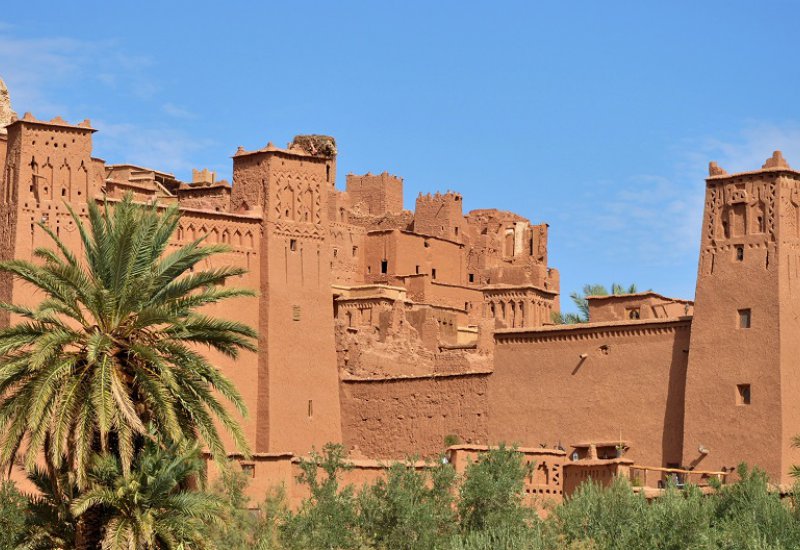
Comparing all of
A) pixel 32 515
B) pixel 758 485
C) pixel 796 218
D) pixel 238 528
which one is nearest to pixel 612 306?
pixel 796 218

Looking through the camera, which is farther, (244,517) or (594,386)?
(594,386)

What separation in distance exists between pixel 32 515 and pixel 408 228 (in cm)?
3487

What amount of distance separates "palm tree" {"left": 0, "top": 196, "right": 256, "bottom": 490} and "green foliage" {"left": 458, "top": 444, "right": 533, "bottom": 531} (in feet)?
17.1

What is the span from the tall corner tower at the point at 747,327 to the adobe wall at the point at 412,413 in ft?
15.5

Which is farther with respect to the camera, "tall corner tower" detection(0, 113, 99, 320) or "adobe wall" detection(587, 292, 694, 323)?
"adobe wall" detection(587, 292, 694, 323)

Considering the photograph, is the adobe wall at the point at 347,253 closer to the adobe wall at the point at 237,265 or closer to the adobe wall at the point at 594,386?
the adobe wall at the point at 237,265

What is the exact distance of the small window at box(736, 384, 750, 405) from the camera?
3569cm

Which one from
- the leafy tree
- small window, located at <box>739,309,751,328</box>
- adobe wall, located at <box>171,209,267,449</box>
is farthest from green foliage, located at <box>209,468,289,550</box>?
small window, located at <box>739,309,751,328</box>

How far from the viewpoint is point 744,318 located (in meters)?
36.2

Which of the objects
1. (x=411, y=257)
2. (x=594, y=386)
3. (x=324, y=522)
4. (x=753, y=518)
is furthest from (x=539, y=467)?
(x=411, y=257)

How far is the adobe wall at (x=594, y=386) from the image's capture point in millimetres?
36531

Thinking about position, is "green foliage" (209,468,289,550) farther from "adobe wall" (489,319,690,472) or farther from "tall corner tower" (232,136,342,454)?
"adobe wall" (489,319,690,472)

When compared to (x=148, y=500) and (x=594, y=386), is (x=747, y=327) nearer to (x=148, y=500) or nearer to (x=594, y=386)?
(x=594, y=386)

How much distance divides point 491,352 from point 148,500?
66.5 feet
